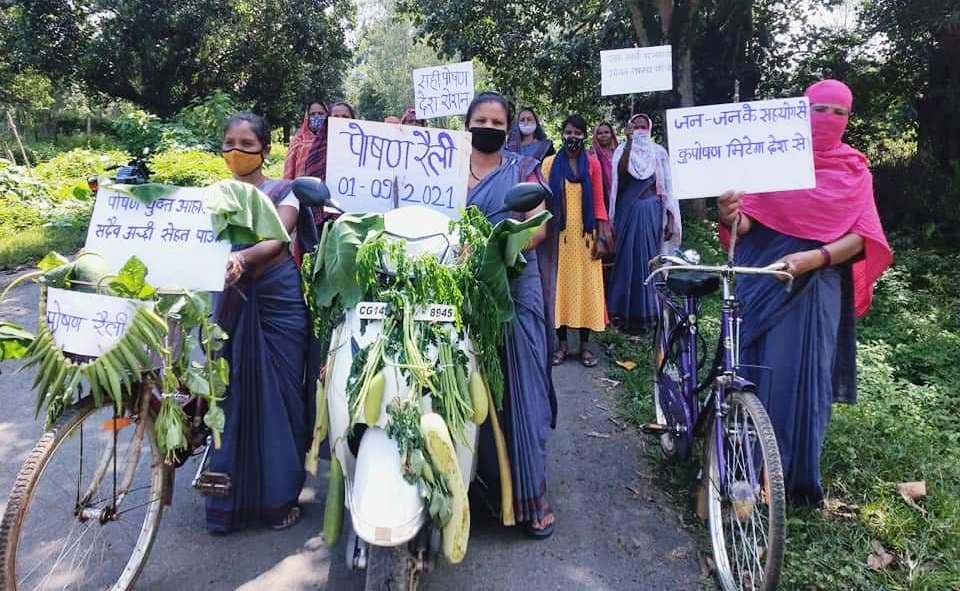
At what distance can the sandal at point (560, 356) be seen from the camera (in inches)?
226

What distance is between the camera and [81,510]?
2496 millimetres

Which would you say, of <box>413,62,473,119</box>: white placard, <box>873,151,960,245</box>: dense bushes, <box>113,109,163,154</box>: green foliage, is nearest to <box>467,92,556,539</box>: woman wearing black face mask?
<box>413,62,473,119</box>: white placard

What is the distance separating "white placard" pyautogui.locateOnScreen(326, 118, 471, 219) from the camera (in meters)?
2.93

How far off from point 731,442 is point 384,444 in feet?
4.76

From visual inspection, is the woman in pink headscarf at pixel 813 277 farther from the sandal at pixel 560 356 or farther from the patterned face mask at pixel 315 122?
the patterned face mask at pixel 315 122

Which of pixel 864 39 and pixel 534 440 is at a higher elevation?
pixel 864 39

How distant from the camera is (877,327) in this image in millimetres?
6039

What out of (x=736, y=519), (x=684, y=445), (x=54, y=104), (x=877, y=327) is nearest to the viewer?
(x=736, y=519)

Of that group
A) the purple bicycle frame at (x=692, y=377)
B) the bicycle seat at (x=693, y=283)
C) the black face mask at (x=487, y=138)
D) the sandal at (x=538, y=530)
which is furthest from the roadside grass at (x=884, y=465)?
the black face mask at (x=487, y=138)

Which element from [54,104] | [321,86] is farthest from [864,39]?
[54,104]

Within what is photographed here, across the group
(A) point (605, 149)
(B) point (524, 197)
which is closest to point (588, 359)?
(A) point (605, 149)

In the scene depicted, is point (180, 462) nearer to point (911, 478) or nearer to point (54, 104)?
point (911, 478)

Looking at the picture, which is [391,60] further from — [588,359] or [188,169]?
[588,359]

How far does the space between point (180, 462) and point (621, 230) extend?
4.85 metres
